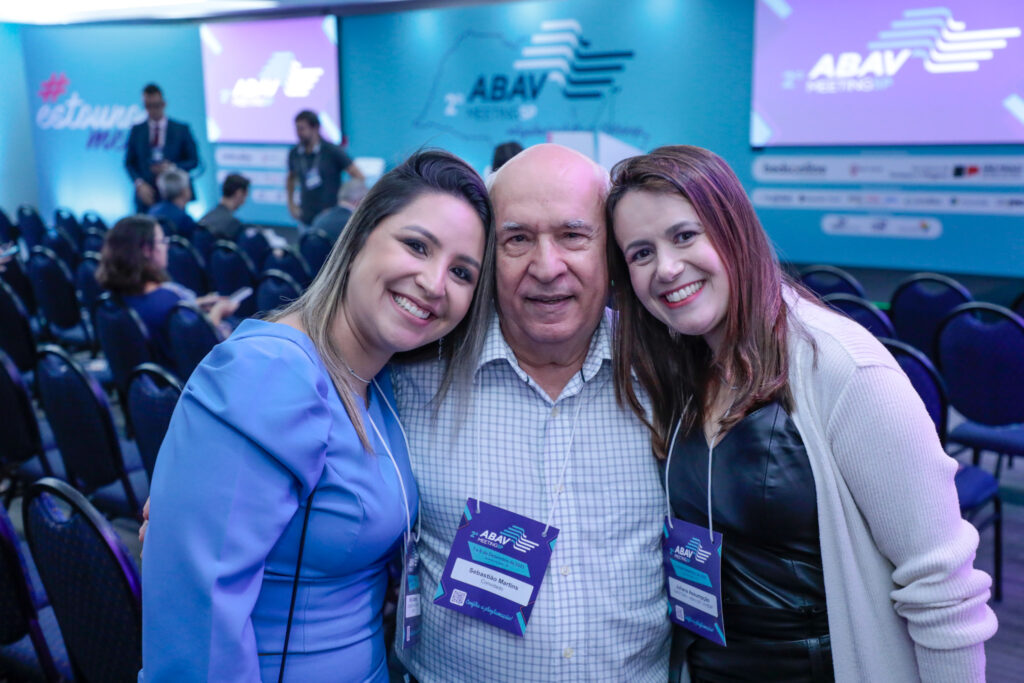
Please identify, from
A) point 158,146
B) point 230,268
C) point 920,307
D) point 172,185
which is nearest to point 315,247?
point 230,268

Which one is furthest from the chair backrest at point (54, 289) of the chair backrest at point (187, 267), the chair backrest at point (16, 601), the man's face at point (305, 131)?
the chair backrest at point (16, 601)

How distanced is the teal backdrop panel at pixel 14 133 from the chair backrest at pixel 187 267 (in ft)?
30.6

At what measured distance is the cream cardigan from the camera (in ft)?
3.95

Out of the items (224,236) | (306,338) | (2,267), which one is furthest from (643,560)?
(224,236)

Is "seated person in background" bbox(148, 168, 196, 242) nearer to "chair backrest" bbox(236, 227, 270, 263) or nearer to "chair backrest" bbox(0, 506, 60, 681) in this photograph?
"chair backrest" bbox(236, 227, 270, 263)

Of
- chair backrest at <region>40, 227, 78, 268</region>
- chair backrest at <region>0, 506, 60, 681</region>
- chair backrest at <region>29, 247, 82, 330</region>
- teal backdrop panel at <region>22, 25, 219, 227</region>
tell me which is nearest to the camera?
chair backrest at <region>0, 506, 60, 681</region>

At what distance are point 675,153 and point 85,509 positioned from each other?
1.34m

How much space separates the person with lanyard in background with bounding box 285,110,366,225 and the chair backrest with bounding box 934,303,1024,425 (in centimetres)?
613

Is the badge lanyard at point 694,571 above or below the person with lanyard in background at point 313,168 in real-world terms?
below

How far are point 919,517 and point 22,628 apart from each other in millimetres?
1996

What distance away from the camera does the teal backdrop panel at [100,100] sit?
11617 mm

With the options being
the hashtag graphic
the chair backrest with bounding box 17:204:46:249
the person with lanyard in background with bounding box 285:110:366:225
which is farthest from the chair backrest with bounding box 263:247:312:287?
the hashtag graphic

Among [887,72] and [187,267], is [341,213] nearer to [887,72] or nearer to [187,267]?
[187,267]

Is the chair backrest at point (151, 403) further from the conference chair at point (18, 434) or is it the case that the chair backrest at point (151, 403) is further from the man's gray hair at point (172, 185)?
the man's gray hair at point (172, 185)
